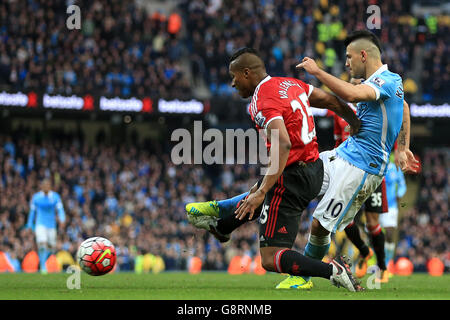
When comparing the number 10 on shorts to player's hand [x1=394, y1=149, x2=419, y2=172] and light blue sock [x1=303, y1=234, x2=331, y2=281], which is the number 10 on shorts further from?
player's hand [x1=394, y1=149, x2=419, y2=172]

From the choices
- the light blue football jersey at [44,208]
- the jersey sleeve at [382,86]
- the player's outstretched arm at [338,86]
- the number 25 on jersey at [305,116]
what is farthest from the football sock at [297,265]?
the light blue football jersey at [44,208]

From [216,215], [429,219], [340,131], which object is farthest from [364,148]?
[429,219]

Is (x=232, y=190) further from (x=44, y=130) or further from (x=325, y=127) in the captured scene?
(x=44, y=130)

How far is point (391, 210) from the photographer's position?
507 inches

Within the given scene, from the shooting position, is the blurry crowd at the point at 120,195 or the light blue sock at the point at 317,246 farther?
the blurry crowd at the point at 120,195

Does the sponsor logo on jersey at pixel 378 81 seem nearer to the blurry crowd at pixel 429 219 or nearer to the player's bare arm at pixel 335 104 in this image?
the player's bare arm at pixel 335 104

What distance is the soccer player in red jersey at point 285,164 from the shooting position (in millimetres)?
6730

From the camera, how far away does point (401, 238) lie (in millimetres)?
24656

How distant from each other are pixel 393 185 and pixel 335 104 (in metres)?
6.59

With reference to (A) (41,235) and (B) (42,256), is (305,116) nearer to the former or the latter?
(B) (42,256)

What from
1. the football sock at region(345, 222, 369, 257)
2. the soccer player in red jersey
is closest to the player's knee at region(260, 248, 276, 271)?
the soccer player in red jersey

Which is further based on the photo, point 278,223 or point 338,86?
point 278,223

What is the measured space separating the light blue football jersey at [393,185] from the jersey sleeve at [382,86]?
235 inches

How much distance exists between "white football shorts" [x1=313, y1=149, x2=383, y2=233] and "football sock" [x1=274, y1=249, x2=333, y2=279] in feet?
2.10
